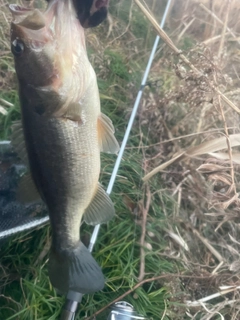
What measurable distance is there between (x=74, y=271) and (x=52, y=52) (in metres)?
0.90

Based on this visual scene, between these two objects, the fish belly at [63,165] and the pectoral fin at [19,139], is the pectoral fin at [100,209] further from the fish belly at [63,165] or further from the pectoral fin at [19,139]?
the pectoral fin at [19,139]

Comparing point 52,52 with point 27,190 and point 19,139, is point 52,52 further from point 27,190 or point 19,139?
point 27,190

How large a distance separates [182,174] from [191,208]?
0.22 m

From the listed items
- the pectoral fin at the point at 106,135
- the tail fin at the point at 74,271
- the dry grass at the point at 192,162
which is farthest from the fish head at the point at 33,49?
the dry grass at the point at 192,162

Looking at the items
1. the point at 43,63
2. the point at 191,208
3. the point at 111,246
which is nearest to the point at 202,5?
the point at 191,208

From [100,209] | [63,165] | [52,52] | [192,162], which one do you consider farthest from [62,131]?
[192,162]

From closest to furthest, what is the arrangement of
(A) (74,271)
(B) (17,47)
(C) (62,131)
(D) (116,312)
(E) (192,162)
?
1. (B) (17,47)
2. (C) (62,131)
3. (A) (74,271)
4. (D) (116,312)
5. (E) (192,162)

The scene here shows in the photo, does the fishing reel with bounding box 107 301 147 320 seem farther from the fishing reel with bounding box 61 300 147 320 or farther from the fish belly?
the fish belly

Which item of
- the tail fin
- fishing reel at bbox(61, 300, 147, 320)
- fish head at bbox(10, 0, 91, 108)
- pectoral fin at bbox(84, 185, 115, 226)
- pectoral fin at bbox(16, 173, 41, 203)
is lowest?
fishing reel at bbox(61, 300, 147, 320)

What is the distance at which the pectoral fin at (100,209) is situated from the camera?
75.1 inches

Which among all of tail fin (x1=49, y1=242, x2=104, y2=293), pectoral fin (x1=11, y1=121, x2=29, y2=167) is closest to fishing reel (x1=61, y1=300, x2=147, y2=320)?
tail fin (x1=49, y1=242, x2=104, y2=293)

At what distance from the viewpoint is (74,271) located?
6.22ft

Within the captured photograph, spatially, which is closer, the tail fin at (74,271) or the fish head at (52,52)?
the fish head at (52,52)

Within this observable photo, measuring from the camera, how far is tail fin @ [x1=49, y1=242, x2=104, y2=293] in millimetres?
1865
